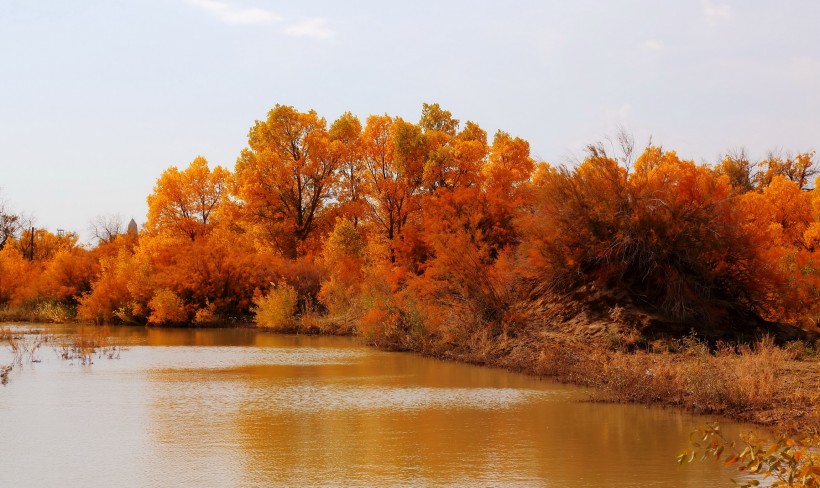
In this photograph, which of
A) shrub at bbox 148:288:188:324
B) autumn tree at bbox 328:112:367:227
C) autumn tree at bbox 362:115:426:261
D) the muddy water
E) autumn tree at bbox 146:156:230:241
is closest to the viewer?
the muddy water

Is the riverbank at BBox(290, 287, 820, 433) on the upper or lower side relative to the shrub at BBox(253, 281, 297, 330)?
lower

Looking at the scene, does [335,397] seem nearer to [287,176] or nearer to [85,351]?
[85,351]

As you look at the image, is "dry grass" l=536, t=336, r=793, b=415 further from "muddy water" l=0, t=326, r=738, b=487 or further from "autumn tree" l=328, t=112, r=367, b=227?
"autumn tree" l=328, t=112, r=367, b=227

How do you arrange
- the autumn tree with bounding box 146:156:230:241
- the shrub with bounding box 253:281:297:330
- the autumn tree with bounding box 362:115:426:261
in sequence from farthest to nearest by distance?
the autumn tree with bounding box 146:156:230:241
the autumn tree with bounding box 362:115:426:261
the shrub with bounding box 253:281:297:330

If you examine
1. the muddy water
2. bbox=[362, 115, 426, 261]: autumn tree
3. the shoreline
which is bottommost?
the muddy water

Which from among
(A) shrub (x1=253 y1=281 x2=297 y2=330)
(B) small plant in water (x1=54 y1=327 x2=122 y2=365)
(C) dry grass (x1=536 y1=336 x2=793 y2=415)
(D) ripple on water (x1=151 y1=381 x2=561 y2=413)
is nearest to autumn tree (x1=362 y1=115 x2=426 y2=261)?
(A) shrub (x1=253 y1=281 x2=297 y2=330)

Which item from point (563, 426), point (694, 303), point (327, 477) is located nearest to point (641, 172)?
point (694, 303)

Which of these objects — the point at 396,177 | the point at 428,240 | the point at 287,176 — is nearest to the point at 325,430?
the point at 428,240

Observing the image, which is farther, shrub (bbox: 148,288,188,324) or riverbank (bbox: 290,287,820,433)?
shrub (bbox: 148,288,188,324)

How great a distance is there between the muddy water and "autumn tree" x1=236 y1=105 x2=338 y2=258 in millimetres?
28453

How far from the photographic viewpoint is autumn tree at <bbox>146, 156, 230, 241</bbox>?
55.3 m

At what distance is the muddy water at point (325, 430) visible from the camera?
10945 millimetres

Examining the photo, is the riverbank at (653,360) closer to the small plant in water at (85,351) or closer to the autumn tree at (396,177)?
the small plant in water at (85,351)

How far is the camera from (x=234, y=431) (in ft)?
45.8
